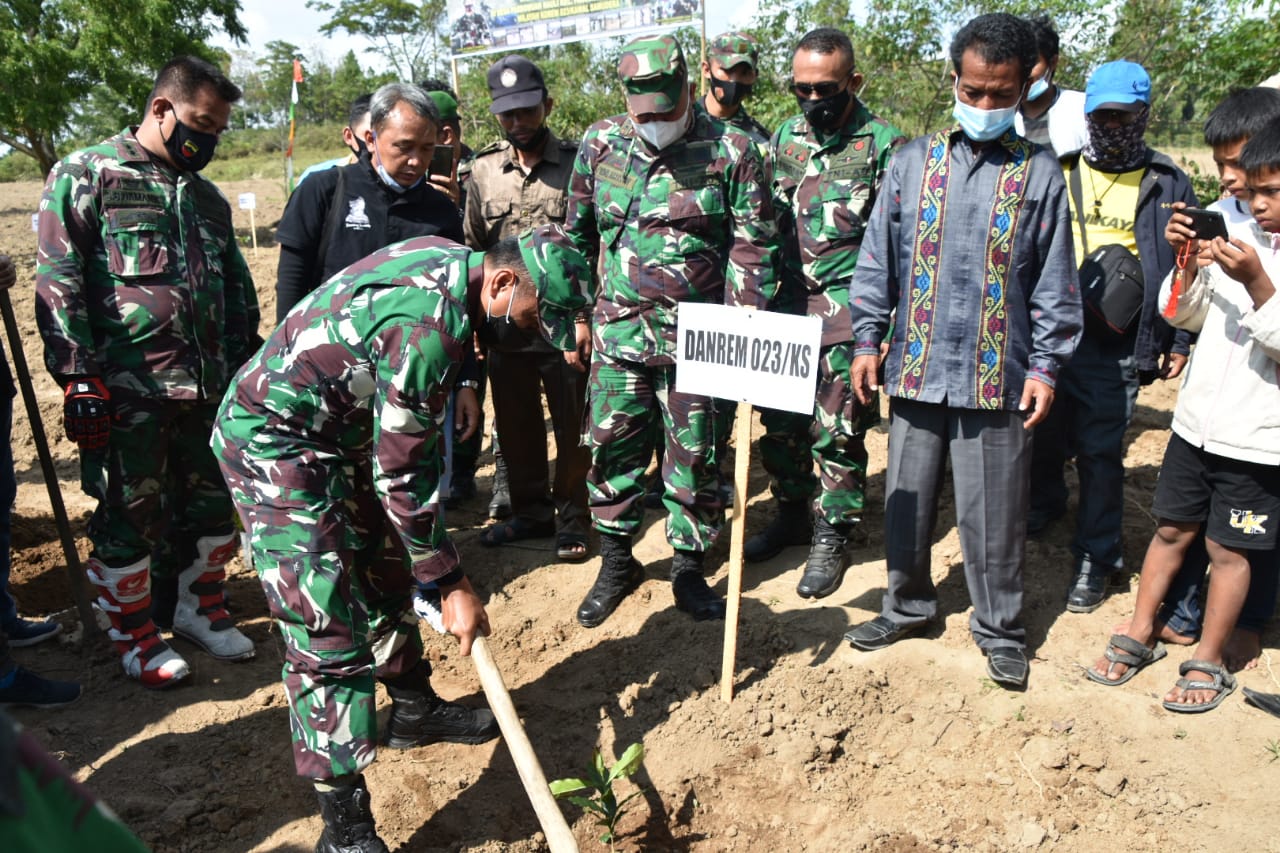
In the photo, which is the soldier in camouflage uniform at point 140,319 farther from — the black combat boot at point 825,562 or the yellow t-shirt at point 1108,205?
the yellow t-shirt at point 1108,205

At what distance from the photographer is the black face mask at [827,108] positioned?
415cm

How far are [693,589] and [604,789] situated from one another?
3.87 feet

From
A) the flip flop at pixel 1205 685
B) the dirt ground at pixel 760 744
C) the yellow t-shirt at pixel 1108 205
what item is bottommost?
the dirt ground at pixel 760 744

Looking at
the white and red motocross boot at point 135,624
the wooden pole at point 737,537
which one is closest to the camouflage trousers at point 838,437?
the wooden pole at point 737,537

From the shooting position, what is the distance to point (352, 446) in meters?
2.80

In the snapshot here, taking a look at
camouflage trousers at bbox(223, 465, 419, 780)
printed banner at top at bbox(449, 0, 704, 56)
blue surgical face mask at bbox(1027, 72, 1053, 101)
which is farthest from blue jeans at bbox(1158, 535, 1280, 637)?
printed banner at top at bbox(449, 0, 704, 56)

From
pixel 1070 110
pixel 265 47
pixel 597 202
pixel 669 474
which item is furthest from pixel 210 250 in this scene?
pixel 265 47

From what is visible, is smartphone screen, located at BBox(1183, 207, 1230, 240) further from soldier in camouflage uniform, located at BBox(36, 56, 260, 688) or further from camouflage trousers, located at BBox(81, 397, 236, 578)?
camouflage trousers, located at BBox(81, 397, 236, 578)

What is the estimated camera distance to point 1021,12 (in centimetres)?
965

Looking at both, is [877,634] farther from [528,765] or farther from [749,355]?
[528,765]

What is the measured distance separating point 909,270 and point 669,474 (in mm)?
1285

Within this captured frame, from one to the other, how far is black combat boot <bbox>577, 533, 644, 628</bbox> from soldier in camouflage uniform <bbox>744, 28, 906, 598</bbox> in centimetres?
80

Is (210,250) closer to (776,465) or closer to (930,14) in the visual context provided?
(776,465)

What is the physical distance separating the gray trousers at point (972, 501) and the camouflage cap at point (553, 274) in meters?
1.57
